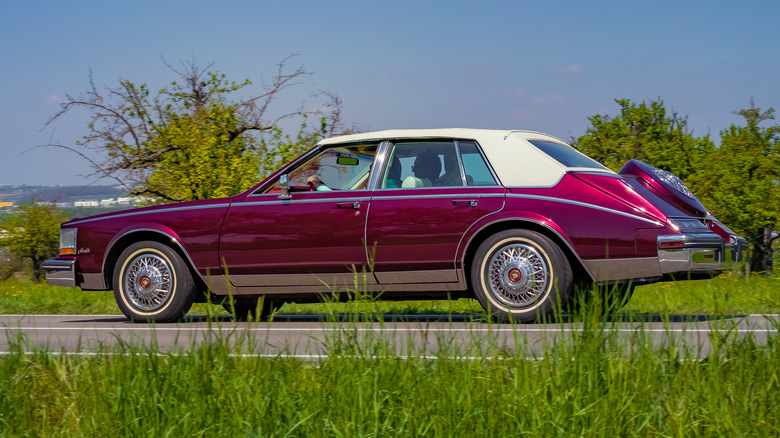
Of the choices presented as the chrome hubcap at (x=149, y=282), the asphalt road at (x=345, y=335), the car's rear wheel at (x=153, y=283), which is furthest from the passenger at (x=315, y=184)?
the chrome hubcap at (x=149, y=282)

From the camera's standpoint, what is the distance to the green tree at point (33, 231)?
95.3 metres

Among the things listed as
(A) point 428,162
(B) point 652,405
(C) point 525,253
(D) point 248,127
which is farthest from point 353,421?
(D) point 248,127

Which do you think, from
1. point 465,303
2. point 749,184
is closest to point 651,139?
point 749,184

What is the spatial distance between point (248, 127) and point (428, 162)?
68.2ft

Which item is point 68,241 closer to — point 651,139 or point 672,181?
point 672,181

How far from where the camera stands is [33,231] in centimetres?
9669

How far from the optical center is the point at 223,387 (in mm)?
4199

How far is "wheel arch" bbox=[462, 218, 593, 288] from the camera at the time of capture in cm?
712

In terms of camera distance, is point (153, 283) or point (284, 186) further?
point (153, 283)

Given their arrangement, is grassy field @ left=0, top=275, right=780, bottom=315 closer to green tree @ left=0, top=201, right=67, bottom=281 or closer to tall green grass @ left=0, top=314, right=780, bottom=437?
tall green grass @ left=0, top=314, right=780, bottom=437

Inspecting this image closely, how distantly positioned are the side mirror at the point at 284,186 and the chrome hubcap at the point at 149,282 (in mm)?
1368

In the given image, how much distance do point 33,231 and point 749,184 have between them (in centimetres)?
7392

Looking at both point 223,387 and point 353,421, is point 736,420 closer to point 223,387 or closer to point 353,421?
point 353,421

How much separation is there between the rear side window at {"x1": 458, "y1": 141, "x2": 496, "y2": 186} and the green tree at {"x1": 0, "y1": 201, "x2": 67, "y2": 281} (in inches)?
3718
